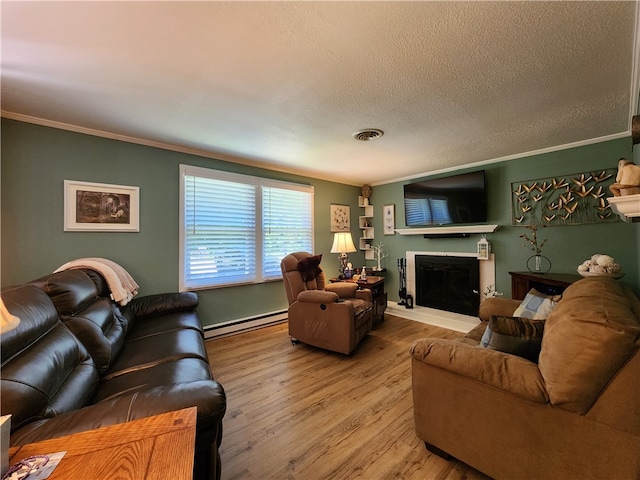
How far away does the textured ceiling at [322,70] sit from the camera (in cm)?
130

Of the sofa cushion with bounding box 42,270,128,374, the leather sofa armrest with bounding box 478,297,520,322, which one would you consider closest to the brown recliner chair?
the leather sofa armrest with bounding box 478,297,520,322

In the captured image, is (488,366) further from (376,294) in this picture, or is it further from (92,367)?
(376,294)

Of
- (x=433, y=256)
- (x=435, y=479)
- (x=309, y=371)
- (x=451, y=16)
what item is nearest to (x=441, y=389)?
(x=435, y=479)

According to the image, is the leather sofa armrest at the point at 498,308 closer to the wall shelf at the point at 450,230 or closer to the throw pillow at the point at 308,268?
the wall shelf at the point at 450,230

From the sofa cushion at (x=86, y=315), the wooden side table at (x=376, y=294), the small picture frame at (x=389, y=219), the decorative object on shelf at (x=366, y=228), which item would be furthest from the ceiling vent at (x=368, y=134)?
the sofa cushion at (x=86, y=315)

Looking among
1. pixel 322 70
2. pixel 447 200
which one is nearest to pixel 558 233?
pixel 447 200

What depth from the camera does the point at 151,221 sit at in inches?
117

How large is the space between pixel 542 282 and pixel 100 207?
478cm

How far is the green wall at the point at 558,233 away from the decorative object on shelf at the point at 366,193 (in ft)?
5.17

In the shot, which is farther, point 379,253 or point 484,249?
point 379,253

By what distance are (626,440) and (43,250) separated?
4092 millimetres

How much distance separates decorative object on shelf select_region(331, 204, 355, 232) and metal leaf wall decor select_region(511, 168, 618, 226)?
2.56 metres

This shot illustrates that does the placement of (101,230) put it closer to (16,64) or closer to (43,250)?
(43,250)

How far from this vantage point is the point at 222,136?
278cm
